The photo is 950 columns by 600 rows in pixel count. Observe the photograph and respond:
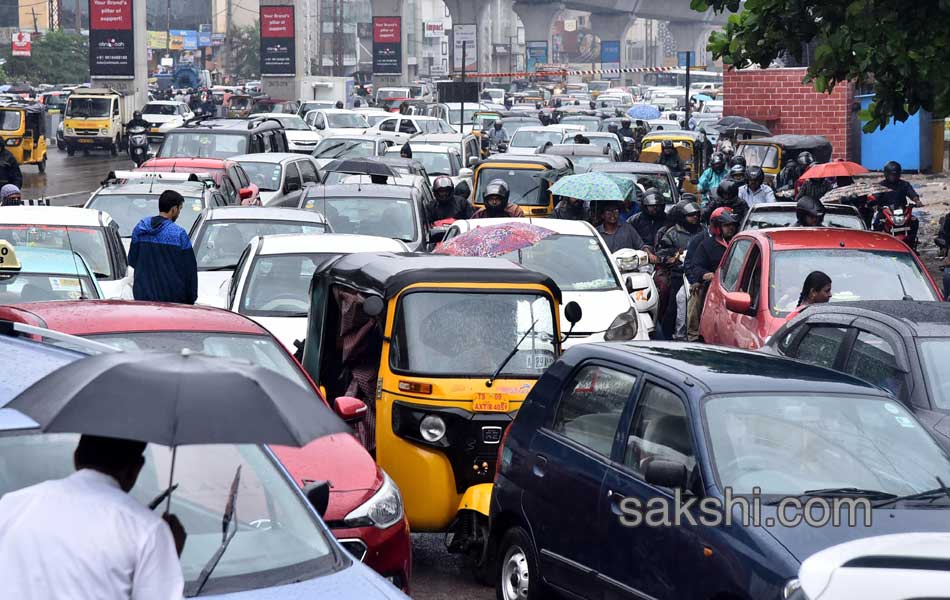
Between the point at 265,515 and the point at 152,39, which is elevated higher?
Answer: the point at 152,39

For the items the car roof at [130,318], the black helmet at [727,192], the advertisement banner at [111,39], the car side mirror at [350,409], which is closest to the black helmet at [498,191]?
the black helmet at [727,192]

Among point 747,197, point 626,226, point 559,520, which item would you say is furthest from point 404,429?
point 747,197

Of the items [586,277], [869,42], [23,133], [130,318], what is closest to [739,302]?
[586,277]

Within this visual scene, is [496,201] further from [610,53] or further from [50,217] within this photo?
[610,53]

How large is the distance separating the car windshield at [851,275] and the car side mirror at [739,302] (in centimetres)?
33

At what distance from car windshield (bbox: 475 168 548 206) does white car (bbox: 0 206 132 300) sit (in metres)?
7.48

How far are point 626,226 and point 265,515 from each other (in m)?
10.9

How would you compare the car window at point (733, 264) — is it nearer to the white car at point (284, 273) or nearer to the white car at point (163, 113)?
the white car at point (284, 273)

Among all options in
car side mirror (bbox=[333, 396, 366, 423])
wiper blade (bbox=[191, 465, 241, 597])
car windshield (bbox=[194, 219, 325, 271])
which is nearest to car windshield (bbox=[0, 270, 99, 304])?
car windshield (bbox=[194, 219, 325, 271])

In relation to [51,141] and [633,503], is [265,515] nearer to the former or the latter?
[633,503]

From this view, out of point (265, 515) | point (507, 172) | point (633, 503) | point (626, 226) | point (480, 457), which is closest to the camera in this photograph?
point (265, 515)

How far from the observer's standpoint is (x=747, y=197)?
19.5 m

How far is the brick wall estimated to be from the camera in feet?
126

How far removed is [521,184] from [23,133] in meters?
26.0
